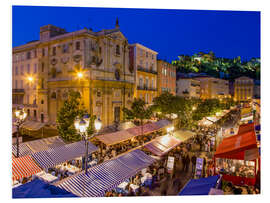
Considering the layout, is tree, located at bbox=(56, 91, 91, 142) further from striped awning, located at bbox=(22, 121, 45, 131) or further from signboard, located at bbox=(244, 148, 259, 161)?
signboard, located at bbox=(244, 148, 259, 161)

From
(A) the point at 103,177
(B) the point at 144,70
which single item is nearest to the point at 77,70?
(B) the point at 144,70

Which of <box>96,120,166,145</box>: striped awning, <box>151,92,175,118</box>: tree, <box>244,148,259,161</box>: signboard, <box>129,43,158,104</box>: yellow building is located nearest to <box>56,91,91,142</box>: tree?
<box>96,120,166,145</box>: striped awning

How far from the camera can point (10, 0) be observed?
23.4 feet

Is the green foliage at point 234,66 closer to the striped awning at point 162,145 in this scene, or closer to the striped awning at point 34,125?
the striped awning at point 162,145

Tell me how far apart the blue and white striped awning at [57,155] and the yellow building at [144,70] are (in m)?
12.2

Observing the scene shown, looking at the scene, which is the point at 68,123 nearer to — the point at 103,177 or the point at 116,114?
the point at 103,177

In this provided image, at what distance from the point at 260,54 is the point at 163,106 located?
1225cm

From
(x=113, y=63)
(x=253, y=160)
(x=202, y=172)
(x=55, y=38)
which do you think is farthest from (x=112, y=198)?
(x=55, y=38)

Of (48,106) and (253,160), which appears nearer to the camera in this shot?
(253,160)

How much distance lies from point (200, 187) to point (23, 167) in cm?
671

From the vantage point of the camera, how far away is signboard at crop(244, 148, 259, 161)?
7836 mm

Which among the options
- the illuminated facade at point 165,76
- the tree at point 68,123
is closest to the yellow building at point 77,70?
the tree at point 68,123

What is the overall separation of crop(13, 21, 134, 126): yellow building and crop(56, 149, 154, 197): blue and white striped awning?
28.2 ft
